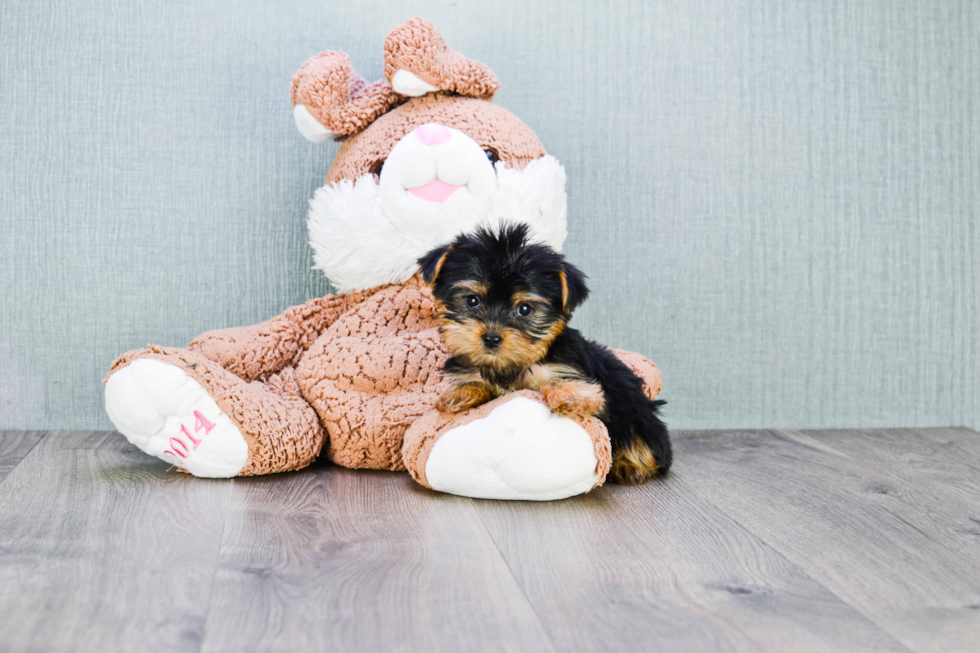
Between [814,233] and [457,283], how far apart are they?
1.47m

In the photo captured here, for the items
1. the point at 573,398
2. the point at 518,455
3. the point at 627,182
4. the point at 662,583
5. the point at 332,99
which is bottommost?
the point at 662,583

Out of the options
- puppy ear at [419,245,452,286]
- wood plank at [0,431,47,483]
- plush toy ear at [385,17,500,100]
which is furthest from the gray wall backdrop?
puppy ear at [419,245,452,286]

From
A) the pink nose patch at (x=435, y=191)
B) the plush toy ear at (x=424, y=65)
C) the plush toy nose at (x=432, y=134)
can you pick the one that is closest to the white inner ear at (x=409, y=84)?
Answer: the plush toy ear at (x=424, y=65)

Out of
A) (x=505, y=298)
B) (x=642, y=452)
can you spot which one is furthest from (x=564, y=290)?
(x=642, y=452)

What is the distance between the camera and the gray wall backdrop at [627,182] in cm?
221

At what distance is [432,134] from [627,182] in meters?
0.80

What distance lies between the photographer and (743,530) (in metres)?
1.44

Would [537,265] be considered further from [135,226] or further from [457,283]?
[135,226]

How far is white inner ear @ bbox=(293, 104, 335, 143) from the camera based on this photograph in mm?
1949

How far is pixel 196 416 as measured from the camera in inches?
65.1

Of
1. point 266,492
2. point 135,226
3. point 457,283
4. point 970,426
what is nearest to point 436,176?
point 457,283

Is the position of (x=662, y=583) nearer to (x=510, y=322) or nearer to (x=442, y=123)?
(x=510, y=322)

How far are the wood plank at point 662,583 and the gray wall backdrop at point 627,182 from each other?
1.00 meters

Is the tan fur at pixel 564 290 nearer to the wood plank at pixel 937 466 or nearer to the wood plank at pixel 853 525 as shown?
the wood plank at pixel 853 525
